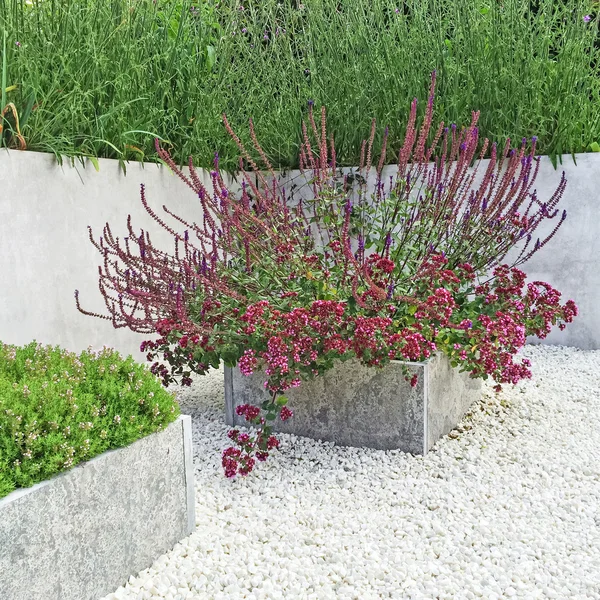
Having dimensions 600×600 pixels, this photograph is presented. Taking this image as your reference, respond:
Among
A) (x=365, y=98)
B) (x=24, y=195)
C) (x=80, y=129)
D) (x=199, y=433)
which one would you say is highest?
(x=365, y=98)

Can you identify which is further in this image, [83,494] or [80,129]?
[80,129]

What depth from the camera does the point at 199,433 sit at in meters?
2.76

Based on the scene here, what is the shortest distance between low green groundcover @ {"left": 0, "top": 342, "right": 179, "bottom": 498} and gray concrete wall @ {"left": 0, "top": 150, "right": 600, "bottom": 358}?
1.01 meters

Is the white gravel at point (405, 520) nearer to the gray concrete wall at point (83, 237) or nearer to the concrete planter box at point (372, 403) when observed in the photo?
the concrete planter box at point (372, 403)

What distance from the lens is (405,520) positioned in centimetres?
204

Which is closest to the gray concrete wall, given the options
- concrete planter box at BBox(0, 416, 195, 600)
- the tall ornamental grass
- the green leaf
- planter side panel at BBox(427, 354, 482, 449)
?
the tall ornamental grass

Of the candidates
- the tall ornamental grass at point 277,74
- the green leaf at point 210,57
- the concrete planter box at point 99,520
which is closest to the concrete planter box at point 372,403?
the concrete planter box at point 99,520

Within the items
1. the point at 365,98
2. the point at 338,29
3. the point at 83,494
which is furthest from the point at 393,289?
the point at 338,29

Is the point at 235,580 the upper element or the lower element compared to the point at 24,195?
lower

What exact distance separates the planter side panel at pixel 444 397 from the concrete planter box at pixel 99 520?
1.07m

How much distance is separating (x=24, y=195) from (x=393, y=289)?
1.80 metres

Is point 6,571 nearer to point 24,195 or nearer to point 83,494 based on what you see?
point 83,494

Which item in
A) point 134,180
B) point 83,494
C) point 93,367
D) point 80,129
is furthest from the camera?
point 134,180

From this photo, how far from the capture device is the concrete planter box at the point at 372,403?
2463 millimetres
